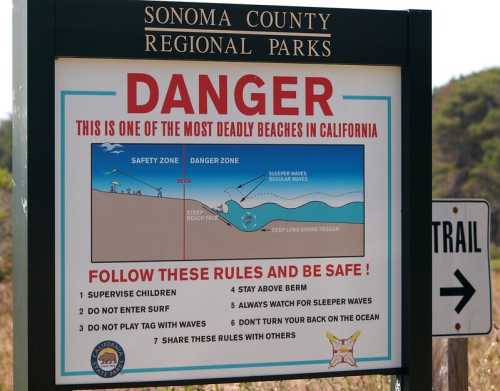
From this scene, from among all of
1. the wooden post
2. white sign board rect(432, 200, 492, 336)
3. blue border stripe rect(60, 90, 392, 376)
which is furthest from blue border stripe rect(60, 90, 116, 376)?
the wooden post

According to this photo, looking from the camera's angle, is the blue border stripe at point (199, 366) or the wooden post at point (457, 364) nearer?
the blue border stripe at point (199, 366)

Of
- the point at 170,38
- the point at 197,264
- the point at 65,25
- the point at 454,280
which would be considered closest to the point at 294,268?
the point at 197,264

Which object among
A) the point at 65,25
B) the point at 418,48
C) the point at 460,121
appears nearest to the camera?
the point at 65,25

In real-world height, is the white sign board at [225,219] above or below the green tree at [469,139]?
below

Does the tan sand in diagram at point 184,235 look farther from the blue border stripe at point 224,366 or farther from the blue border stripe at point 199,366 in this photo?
the blue border stripe at point 224,366

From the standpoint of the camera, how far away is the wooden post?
5375mm

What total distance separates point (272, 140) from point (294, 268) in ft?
2.00

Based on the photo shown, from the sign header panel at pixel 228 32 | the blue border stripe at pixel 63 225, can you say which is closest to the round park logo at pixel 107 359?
the blue border stripe at pixel 63 225

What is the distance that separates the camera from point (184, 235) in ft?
15.2

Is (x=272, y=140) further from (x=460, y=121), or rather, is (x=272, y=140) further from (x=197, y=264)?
(x=460, y=121)

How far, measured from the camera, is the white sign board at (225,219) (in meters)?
4.55

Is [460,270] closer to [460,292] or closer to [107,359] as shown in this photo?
[460,292]

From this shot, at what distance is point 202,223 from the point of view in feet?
15.3

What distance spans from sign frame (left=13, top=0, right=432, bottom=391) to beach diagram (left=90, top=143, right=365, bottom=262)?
24 cm
